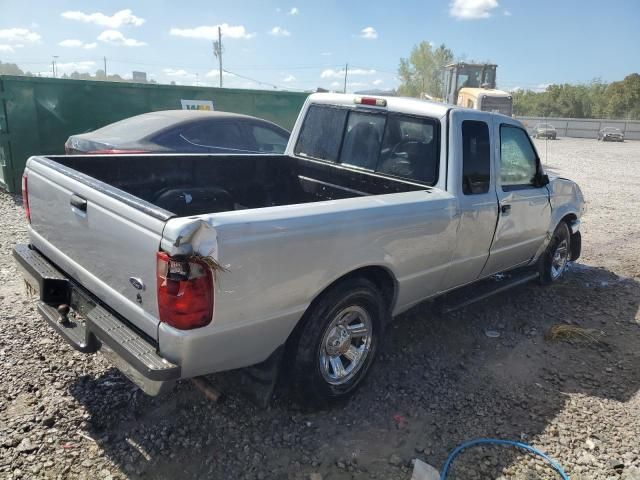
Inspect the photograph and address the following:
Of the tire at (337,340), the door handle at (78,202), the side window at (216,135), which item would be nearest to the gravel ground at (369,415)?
the tire at (337,340)

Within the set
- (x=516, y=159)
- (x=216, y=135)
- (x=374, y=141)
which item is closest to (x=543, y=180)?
(x=516, y=159)

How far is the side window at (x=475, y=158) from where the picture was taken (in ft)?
12.6

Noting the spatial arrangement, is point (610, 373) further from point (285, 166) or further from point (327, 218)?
point (285, 166)

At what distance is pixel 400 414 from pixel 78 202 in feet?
7.74

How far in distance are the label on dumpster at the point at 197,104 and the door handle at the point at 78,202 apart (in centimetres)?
823

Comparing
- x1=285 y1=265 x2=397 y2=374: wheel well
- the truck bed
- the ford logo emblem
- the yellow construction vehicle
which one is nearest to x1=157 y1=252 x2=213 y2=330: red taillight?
the ford logo emblem

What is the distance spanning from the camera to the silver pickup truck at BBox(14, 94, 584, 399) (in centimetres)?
238

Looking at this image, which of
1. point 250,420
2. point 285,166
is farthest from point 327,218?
point 285,166

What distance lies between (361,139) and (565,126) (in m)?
51.2

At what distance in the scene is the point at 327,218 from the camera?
2.77 metres

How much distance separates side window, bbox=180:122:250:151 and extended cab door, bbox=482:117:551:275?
4.30m

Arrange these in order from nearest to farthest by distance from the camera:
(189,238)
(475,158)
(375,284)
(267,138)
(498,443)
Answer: (189,238), (498,443), (375,284), (475,158), (267,138)

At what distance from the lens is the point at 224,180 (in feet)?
14.7

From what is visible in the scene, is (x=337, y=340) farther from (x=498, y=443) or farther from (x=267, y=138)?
(x=267, y=138)
